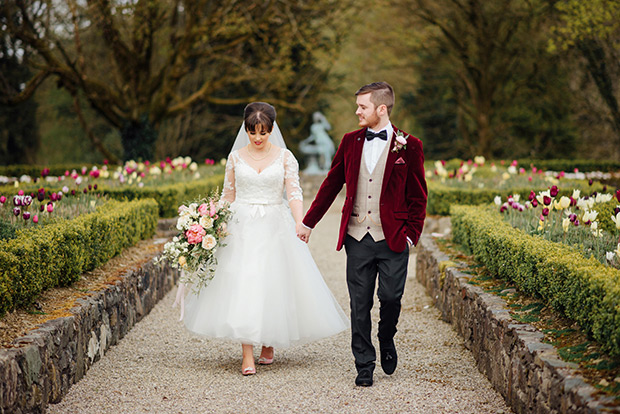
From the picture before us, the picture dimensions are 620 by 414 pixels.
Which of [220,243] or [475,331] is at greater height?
[220,243]

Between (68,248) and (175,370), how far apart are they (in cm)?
120

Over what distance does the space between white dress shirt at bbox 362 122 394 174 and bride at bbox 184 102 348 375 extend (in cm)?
75

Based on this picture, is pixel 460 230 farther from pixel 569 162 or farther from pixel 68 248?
pixel 569 162

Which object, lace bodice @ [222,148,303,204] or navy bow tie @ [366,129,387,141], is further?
lace bodice @ [222,148,303,204]

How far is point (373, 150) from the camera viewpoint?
4.53m

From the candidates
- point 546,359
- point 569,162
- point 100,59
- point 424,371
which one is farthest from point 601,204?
point 100,59

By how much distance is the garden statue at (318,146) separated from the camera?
24391mm

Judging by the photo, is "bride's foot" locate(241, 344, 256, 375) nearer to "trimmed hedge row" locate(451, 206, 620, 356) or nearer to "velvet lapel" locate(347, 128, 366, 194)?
"velvet lapel" locate(347, 128, 366, 194)

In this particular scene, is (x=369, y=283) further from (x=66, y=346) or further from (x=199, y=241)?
(x=66, y=346)

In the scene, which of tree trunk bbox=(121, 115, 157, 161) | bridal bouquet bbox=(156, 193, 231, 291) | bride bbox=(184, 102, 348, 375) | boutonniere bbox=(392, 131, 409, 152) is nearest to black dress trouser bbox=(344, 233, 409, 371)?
bride bbox=(184, 102, 348, 375)

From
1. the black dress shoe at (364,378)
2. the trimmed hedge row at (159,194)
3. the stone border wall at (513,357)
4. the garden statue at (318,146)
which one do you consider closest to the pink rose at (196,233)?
the black dress shoe at (364,378)

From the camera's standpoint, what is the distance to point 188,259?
496 cm

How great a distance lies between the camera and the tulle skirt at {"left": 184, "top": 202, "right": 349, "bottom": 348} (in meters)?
4.80

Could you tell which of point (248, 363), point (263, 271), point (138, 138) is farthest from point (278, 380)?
point (138, 138)
